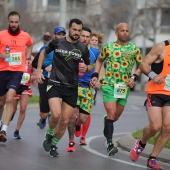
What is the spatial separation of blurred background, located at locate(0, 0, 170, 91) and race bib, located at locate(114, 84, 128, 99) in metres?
38.4

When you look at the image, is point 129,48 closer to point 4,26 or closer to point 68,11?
point 4,26

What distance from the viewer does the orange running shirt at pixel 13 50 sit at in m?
Answer: 12.7

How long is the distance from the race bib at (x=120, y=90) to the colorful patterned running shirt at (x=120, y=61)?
0.30 feet

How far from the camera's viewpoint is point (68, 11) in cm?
7131

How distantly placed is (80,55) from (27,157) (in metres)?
1.75

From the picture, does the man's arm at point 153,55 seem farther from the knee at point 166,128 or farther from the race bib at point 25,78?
the race bib at point 25,78

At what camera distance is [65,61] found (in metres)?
10.9

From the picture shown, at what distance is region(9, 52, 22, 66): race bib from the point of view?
41.7 ft

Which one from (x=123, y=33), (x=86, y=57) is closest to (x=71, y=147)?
(x=86, y=57)

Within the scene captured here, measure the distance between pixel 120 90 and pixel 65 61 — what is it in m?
1.13

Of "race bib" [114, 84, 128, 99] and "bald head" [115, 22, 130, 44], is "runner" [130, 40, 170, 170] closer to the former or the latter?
"race bib" [114, 84, 128, 99]

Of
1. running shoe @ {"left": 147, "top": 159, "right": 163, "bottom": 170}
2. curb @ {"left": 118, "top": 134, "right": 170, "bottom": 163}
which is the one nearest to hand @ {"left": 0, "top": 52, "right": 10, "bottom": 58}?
curb @ {"left": 118, "top": 134, "right": 170, "bottom": 163}

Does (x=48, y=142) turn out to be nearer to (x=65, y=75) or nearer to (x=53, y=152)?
(x=53, y=152)

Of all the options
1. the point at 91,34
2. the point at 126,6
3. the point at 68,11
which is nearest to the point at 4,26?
the point at 126,6
